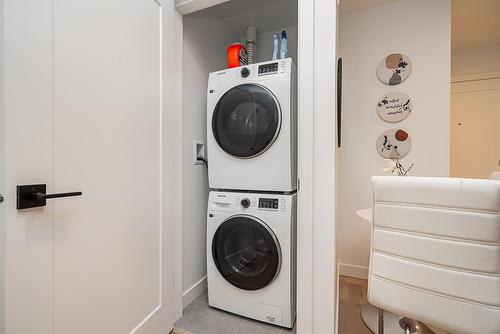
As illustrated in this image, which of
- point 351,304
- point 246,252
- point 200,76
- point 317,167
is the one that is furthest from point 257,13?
point 351,304

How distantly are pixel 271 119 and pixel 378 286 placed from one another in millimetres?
1065

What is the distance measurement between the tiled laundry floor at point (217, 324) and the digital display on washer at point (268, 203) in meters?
0.79

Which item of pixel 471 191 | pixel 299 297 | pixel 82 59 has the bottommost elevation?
pixel 299 297

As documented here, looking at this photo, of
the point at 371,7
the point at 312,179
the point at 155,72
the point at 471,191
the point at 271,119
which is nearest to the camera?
the point at 471,191

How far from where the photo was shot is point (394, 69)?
209 centimetres

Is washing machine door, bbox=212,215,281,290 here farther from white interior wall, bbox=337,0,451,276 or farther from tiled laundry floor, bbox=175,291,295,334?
white interior wall, bbox=337,0,451,276

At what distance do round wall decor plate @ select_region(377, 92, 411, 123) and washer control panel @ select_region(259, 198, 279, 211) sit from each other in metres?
1.45

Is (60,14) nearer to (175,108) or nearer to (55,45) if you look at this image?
(55,45)

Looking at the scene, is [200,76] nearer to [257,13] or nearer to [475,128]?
[257,13]

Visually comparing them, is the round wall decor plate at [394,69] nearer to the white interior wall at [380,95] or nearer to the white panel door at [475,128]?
the white interior wall at [380,95]

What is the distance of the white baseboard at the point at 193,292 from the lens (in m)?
1.69

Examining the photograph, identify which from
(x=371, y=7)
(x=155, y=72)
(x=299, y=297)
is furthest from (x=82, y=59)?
(x=371, y=7)

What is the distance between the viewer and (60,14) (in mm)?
839

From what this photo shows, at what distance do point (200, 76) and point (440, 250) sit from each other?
1.89m
